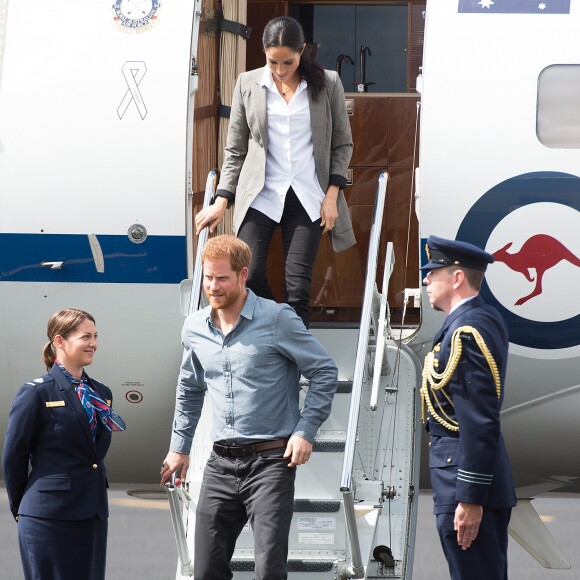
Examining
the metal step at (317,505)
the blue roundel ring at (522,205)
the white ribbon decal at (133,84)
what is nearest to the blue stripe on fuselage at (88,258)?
the white ribbon decal at (133,84)

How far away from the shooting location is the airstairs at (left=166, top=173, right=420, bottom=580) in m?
5.61

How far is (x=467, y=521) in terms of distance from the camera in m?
4.55

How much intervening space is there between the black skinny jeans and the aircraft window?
1383 mm

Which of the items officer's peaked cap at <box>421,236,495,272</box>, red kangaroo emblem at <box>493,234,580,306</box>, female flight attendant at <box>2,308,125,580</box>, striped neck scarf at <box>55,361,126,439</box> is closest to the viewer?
officer's peaked cap at <box>421,236,495,272</box>

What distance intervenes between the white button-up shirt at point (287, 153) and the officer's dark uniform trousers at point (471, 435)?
144 centimetres

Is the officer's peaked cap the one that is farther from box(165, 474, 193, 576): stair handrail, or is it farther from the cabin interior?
the cabin interior

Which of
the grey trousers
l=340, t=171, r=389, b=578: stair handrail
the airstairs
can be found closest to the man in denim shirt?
the grey trousers

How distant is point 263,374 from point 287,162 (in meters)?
1.60

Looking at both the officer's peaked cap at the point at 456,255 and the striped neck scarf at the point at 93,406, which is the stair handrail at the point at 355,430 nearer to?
the officer's peaked cap at the point at 456,255

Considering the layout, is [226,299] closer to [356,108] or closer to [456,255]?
[456,255]

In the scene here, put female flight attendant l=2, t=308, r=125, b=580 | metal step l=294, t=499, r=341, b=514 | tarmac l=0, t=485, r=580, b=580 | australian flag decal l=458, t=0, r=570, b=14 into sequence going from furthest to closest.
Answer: tarmac l=0, t=485, r=580, b=580 < australian flag decal l=458, t=0, r=570, b=14 < metal step l=294, t=499, r=341, b=514 < female flight attendant l=2, t=308, r=125, b=580

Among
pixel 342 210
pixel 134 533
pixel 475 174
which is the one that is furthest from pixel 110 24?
pixel 134 533

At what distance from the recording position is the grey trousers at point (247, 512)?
4566 mm

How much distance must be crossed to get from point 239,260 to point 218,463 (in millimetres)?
776
